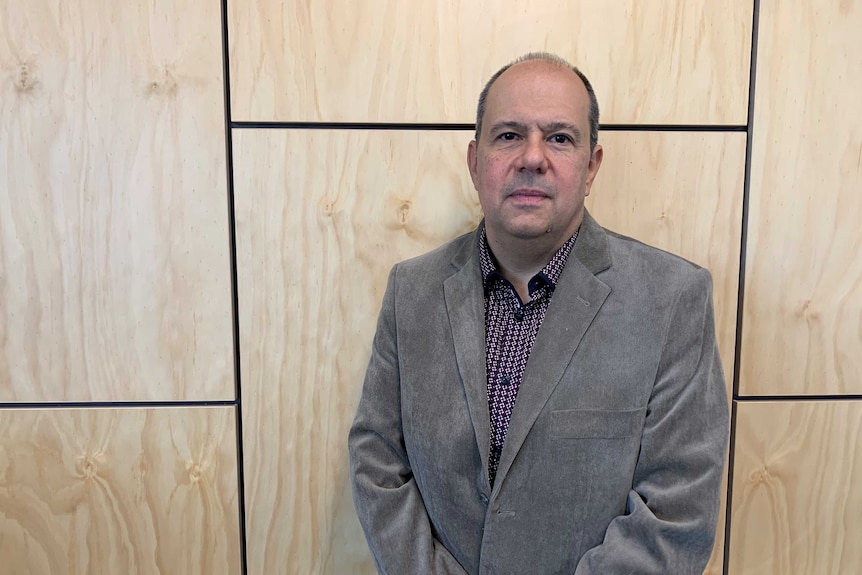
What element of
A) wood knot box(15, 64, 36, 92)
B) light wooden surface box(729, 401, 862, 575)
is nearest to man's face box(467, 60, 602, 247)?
light wooden surface box(729, 401, 862, 575)

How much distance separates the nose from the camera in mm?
1126

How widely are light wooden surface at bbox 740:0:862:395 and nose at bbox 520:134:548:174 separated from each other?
666mm

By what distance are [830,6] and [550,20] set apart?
2.24 ft

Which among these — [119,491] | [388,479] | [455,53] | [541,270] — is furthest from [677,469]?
[119,491]

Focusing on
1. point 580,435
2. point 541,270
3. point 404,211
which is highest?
point 404,211

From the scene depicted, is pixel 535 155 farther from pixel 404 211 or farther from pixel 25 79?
pixel 25 79

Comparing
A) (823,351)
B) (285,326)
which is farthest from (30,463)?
(823,351)

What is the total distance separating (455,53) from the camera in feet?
4.62

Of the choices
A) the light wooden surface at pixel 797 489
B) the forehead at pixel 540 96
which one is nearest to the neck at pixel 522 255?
the forehead at pixel 540 96

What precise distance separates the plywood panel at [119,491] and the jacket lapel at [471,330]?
26.3 inches

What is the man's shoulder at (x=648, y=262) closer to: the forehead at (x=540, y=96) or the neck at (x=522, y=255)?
the neck at (x=522, y=255)

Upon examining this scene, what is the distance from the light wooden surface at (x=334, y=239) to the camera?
1.44 meters

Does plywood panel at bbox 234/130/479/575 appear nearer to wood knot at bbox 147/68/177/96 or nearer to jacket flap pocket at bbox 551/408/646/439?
wood knot at bbox 147/68/177/96

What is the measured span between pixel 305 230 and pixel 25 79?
75 cm
